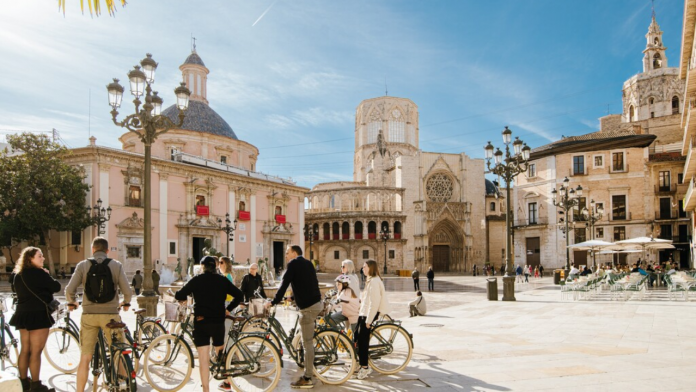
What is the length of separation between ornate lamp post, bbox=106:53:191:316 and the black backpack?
5.08m

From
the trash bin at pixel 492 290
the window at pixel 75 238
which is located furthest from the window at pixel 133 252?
the trash bin at pixel 492 290

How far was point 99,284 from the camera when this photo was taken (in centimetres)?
571

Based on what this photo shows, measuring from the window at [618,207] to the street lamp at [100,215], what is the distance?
37.4 m

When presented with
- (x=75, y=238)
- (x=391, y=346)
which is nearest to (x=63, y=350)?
(x=391, y=346)

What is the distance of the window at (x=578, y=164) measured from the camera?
43062 millimetres

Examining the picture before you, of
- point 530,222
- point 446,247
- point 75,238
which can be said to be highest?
point 530,222

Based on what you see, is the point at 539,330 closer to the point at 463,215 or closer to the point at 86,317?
the point at 86,317

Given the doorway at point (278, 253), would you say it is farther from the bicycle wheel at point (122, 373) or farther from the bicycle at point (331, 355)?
the bicycle wheel at point (122, 373)

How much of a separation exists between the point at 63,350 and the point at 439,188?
50.8 m

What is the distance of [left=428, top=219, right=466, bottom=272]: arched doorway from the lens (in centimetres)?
5419

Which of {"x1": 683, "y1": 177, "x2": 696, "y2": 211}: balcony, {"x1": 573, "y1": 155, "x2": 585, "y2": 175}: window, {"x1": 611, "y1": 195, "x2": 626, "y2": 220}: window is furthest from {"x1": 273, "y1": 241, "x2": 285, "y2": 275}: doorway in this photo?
{"x1": 683, "y1": 177, "x2": 696, "y2": 211}: balcony

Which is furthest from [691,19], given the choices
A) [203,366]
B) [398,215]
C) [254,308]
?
[398,215]

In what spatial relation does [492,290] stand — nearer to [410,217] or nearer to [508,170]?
[508,170]

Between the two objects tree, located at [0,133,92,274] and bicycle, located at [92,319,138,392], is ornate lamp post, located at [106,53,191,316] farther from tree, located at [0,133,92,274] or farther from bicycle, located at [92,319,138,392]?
tree, located at [0,133,92,274]
